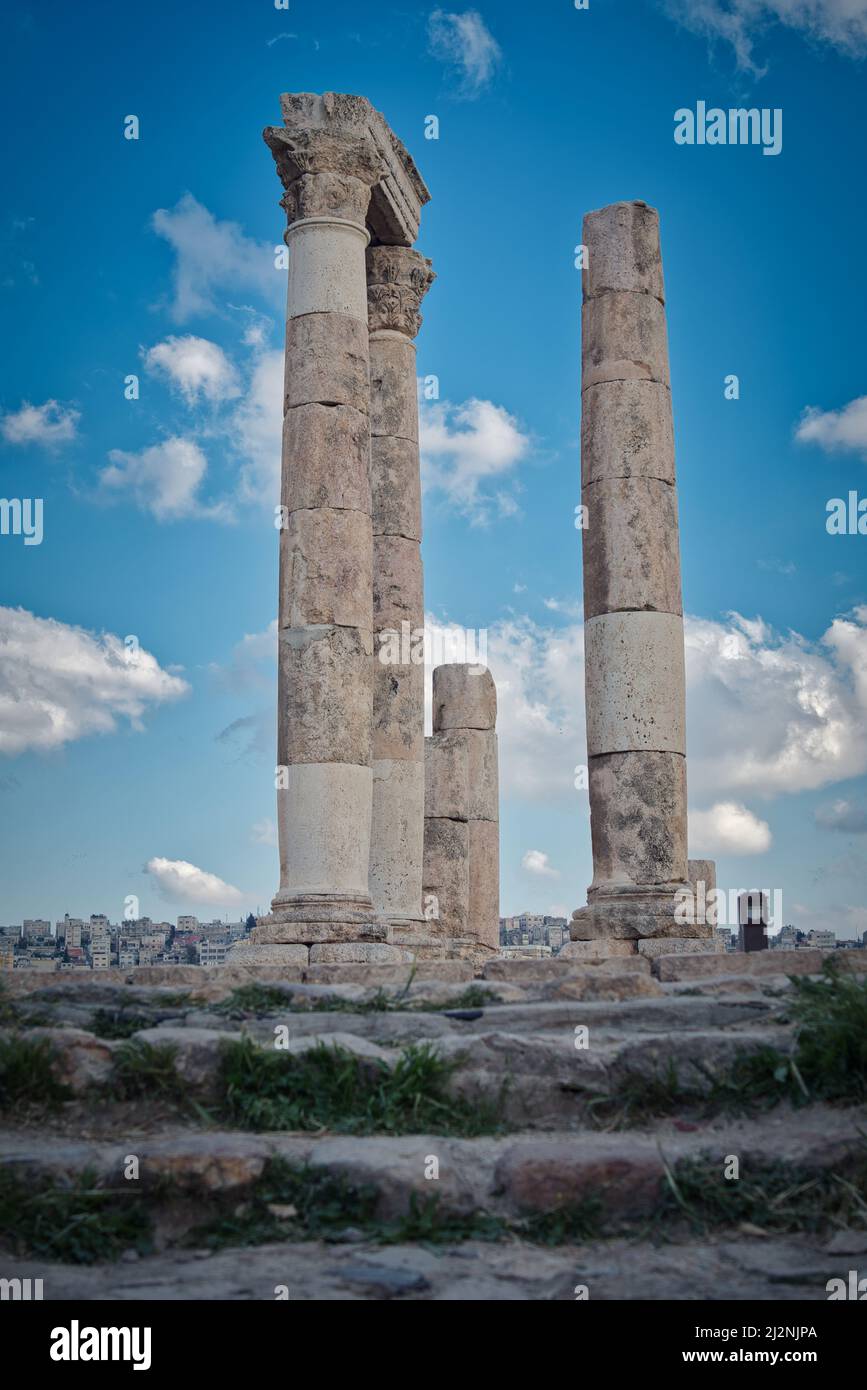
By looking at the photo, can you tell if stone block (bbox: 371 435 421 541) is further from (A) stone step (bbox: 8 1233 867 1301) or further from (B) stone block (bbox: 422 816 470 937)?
(A) stone step (bbox: 8 1233 867 1301)

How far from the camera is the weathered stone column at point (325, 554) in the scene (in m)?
18.7

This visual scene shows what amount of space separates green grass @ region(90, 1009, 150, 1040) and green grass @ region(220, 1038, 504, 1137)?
1.44 meters

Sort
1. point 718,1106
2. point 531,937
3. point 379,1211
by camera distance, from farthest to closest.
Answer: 1. point 531,937
2. point 718,1106
3. point 379,1211

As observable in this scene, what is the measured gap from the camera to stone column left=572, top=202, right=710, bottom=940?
19266 mm

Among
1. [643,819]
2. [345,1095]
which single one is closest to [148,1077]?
[345,1095]

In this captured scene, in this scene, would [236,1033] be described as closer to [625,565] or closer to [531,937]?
[625,565]

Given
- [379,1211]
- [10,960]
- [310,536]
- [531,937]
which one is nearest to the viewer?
[379,1211]

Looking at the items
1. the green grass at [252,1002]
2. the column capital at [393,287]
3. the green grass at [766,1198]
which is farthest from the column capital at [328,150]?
the green grass at [766,1198]

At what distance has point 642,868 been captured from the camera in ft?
63.0

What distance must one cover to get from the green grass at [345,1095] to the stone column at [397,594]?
12.0 metres

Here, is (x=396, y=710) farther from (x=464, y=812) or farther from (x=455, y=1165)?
(x=455, y=1165)

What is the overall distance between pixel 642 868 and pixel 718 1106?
9852 millimetres

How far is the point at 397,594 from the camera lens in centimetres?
2319
